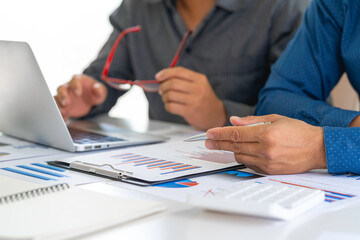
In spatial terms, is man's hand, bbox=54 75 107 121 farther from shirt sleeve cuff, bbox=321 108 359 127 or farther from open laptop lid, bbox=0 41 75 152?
shirt sleeve cuff, bbox=321 108 359 127

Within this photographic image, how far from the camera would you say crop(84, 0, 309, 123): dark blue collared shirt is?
1.45 meters

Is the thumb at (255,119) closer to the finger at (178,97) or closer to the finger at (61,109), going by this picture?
the finger at (178,97)

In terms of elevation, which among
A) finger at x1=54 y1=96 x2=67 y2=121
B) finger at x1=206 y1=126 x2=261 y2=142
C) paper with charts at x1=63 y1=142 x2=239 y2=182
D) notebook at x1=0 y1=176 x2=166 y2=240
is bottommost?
finger at x1=54 y1=96 x2=67 y2=121

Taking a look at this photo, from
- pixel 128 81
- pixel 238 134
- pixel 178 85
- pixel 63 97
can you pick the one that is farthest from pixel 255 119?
pixel 63 97

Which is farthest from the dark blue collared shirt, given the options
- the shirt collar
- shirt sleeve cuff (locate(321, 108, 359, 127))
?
shirt sleeve cuff (locate(321, 108, 359, 127))

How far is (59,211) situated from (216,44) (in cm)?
104

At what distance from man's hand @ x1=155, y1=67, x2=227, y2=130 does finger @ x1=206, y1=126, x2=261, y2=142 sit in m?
0.38

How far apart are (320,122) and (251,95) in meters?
0.50

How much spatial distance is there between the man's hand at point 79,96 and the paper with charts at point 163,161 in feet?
1.58

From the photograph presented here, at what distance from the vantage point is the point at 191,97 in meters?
1.23

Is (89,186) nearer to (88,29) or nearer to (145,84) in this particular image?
(145,84)

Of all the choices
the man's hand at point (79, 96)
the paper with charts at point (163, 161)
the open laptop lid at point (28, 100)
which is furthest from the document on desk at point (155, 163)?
the man's hand at point (79, 96)

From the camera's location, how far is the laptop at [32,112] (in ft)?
3.00

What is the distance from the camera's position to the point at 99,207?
0.58 metres
